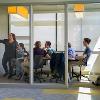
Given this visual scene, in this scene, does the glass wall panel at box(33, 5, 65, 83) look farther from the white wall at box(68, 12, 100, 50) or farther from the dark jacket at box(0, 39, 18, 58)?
the white wall at box(68, 12, 100, 50)

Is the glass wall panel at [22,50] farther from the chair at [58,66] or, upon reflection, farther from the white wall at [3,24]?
the chair at [58,66]

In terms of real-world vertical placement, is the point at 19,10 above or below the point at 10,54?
above

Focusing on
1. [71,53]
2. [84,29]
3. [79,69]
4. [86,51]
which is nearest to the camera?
[71,53]

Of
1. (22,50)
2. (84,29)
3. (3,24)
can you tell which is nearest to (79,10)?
(84,29)

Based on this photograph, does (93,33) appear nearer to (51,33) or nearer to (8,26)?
(51,33)

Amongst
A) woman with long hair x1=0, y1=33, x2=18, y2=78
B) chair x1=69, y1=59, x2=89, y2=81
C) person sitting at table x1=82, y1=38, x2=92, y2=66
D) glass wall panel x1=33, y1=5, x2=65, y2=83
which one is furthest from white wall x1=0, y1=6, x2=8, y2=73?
person sitting at table x1=82, y1=38, x2=92, y2=66

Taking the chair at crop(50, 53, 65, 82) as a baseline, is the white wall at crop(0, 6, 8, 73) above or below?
above

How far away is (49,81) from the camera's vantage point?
30.6 ft

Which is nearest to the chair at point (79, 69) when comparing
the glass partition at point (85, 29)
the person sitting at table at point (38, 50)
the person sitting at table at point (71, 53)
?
the glass partition at point (85, 29)

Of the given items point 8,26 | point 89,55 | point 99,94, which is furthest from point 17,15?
point 99,94

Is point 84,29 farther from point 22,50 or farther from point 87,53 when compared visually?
point 22,50

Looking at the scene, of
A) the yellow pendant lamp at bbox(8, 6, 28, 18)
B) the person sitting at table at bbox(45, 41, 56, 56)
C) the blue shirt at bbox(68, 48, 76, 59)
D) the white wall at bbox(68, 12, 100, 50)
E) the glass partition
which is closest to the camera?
the yellow pendant lamp at bbox(8, 6, 28, 18)

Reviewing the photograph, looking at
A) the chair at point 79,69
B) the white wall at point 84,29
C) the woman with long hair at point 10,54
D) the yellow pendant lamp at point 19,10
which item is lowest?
the chair at point 79,69

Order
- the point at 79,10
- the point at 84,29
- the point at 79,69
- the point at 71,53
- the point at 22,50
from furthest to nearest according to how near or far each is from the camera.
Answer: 1. the point at 84,29
2. the point at 79,69
3. the point at 79,10
4. the point at 71,53
5. the point at 22,50
